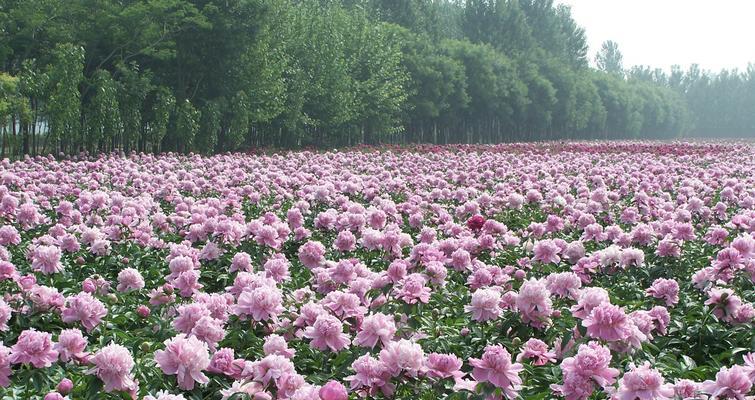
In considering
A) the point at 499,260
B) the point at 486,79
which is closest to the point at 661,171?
the point at 499,260

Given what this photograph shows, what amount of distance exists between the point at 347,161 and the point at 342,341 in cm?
1356

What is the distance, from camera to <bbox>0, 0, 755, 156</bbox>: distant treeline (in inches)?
862

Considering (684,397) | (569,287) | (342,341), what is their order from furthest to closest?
(569,287)
(342,341)
(684,397)

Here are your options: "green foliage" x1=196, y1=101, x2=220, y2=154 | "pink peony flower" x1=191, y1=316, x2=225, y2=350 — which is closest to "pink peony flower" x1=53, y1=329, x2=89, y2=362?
"pink peony flower" x1=191, y1=316, x2=225, y2=350

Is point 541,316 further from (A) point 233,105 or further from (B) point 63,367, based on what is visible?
(A) point 233,105

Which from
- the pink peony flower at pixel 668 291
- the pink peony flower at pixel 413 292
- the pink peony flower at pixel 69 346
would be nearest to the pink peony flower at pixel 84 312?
the pink peony flower at pixel 69 346

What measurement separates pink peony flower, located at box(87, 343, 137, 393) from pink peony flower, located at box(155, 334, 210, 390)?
13 centimetres

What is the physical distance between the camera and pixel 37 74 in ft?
68.2

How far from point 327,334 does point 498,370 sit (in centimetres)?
80

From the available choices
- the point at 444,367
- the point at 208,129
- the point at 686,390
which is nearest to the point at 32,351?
the point at 444,367

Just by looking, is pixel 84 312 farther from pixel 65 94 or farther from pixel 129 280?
pixel 65 94

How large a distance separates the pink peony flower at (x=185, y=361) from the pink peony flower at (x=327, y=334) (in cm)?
52

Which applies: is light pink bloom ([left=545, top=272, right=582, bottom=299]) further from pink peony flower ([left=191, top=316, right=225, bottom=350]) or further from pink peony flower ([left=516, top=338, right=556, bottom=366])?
pink peony flower ([left=191, top=316, right=225, bottom=350])

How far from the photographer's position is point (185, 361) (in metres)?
2.52
